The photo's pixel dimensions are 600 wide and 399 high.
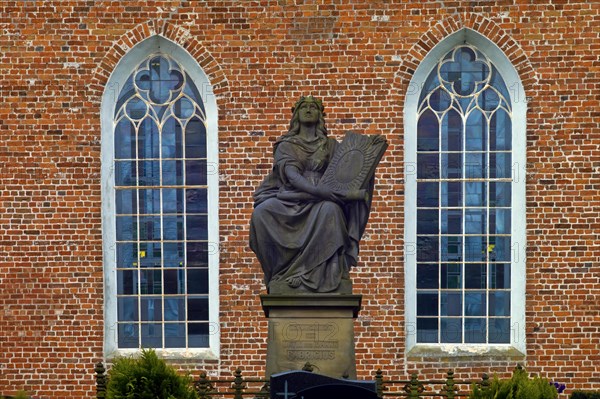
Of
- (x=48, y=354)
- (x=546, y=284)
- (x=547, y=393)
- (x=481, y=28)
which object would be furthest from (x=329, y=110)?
(x=547, y=393)

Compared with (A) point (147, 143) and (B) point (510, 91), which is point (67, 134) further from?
(B) point (510, 91)

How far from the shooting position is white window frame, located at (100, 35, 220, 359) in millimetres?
18297

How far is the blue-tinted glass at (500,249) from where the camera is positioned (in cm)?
1831

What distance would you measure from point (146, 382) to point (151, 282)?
616cm

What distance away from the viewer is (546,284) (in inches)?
709

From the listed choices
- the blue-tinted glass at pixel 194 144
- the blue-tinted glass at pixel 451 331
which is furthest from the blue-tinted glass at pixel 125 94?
the blue-tinted glass at pixel 451 331

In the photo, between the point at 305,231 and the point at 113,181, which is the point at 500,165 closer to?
the point at 113,181

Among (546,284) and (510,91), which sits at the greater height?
(510,91)

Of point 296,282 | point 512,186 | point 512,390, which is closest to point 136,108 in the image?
point 512,186

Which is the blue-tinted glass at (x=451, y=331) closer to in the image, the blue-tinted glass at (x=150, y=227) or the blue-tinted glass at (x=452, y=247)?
the blue-tinted glass at (x=452, y=247)

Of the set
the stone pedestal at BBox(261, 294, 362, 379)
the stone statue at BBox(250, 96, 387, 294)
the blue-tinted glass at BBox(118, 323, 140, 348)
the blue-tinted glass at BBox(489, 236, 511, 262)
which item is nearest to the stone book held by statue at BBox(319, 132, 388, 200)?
the stone statue at BBox(250, 96, 387, 294)

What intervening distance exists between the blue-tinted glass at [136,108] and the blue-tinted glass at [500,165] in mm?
4285

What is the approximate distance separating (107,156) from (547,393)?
7.29 m

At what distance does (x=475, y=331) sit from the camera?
18.3m
